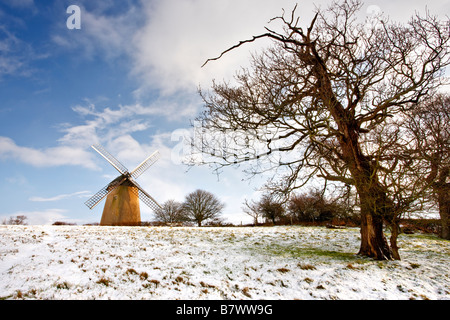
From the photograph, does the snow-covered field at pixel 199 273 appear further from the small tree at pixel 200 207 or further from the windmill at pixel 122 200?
the small tree at pixel 200 207

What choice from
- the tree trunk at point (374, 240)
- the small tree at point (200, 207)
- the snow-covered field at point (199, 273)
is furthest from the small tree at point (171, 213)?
the tree trunk at point (374, 240)

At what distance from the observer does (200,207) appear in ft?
145

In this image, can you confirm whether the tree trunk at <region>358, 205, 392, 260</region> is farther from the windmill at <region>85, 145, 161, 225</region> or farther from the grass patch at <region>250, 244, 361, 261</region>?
the windmill at <region>85, 145, 161, 225</region>

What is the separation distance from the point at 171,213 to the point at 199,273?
41350 millimetres

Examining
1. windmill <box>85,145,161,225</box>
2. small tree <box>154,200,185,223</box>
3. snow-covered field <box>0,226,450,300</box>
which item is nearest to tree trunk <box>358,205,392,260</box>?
snow-covered field <box>0,226,450,300</box>

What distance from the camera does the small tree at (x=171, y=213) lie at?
4369 cm

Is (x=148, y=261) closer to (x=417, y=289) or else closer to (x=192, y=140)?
(x=192, y=140)

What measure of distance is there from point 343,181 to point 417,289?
13.4 feet

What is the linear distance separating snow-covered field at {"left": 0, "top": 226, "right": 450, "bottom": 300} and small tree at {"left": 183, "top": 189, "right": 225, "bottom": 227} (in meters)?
34.3

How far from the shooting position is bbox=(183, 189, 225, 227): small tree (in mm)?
43438

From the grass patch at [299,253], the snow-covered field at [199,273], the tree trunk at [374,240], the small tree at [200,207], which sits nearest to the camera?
the snow-covered field at [199,273]

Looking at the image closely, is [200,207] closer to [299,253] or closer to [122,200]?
[122,200]

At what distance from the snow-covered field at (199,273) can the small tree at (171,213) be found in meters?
34.8
